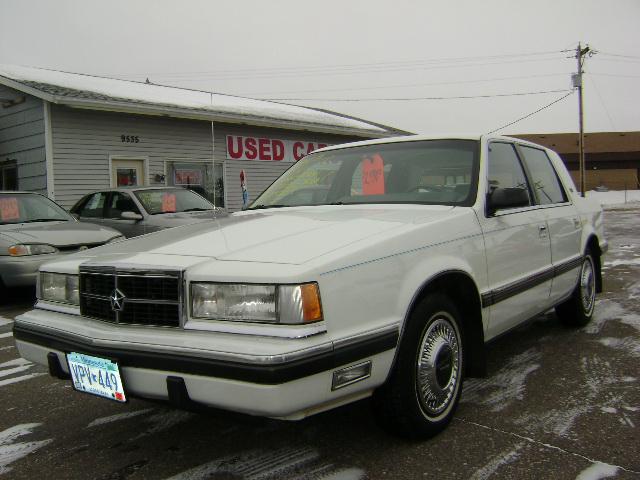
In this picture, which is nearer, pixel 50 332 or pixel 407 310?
pixel 407 310

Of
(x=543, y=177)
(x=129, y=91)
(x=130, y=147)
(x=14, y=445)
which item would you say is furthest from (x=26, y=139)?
(x=543, y=177)

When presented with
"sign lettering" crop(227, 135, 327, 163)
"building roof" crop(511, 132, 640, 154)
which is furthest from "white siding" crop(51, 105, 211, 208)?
"building roof" crop(511, 132, 640, 154)

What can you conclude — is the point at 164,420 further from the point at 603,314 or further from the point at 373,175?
the point at 603,314

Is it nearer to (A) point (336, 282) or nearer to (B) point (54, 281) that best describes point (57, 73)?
(B) point (54, 281)

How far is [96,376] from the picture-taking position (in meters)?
2.49

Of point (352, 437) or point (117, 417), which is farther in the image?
point (117, 417)

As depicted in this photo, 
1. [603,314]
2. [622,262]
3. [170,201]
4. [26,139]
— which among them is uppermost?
[26,139]

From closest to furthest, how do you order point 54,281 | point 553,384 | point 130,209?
point 54,281 < point 553,384 < point 130,209

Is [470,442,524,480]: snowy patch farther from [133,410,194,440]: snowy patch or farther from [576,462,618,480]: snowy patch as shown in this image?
[133,410,194,440]: snowy patch

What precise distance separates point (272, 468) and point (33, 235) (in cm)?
539

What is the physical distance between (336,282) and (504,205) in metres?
1.47

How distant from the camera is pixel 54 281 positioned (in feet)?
9.64

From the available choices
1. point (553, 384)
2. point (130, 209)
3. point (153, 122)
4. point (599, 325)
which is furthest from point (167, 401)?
point (153, 122)

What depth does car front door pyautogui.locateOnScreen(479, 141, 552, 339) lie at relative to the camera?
10.7ft
